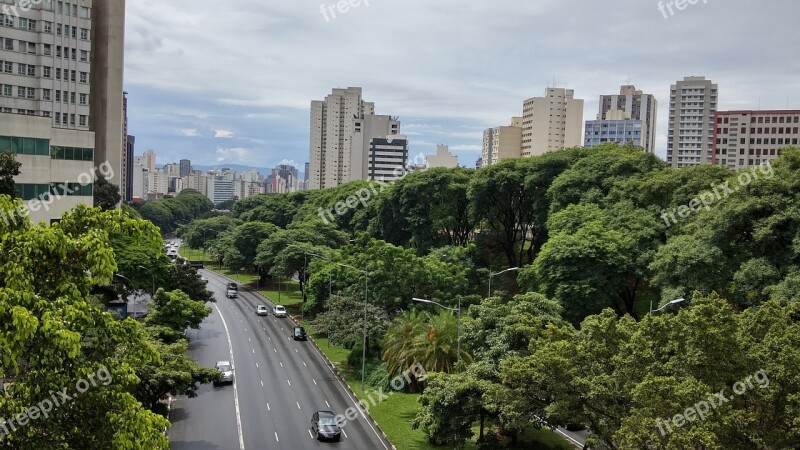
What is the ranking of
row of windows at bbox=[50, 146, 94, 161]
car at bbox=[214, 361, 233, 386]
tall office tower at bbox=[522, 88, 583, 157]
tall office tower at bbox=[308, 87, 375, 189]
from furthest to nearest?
tall office tower at bbox=[308, 87, 375, 189]
tall office tower at bbox=[522, 88, 583, 157]
row of windows at bbox=[50, 146, 94, 161]
car at bbox=[214, 361, 233, 386]

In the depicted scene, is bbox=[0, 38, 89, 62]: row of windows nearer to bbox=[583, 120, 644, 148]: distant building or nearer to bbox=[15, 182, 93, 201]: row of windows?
bbox=[15, 182, 93, 201]: row of windows

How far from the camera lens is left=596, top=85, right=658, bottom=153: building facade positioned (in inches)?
6722

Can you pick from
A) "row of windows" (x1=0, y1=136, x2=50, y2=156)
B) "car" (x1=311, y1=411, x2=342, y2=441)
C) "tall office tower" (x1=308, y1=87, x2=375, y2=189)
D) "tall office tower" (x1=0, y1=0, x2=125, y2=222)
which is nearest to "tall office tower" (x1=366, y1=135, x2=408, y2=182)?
"tall office tower" (x1=308, y1=87, x2=375, y2=189)

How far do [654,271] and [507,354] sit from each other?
655 inches

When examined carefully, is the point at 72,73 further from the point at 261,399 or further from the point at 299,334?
the point at 261,399

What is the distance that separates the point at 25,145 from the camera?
41.5 meters

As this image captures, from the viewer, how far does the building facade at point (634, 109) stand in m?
171

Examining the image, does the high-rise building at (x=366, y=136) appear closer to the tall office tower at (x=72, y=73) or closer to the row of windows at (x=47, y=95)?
the tall office tower at (x=72, y=73)

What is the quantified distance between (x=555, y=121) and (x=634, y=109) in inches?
1620

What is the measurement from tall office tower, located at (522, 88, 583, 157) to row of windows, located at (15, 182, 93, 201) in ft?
380

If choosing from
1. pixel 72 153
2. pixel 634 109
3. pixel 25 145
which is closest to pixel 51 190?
pixel 25 145

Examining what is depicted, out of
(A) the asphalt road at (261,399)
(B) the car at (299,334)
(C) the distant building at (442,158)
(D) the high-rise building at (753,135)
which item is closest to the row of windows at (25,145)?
(A) the asphalt road at (261,399)

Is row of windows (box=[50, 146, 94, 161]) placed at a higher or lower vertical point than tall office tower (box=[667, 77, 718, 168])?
lower

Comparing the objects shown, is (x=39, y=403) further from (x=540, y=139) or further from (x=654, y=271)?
(x=540, y=139)
